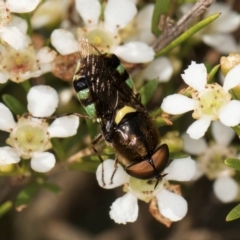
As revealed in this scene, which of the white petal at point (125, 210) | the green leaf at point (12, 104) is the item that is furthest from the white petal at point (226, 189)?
the green leaf at point (12, 104)

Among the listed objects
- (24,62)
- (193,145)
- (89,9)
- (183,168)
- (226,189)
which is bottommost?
(226,189)

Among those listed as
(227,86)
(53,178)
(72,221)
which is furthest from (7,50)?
(72,221)

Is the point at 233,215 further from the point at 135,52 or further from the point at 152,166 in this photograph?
the point at 135,52

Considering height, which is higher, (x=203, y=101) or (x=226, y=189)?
(x=203, y=101)

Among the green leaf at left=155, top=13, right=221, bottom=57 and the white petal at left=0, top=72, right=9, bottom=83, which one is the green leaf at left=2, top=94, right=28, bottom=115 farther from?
the green leaf at left=155, top=13, right=221, bottom=57

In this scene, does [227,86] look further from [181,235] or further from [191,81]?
[181,235]

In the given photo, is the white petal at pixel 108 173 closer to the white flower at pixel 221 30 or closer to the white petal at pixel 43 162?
the white petal at pixel 43 162

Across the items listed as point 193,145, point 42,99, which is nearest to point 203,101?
point 193,145
